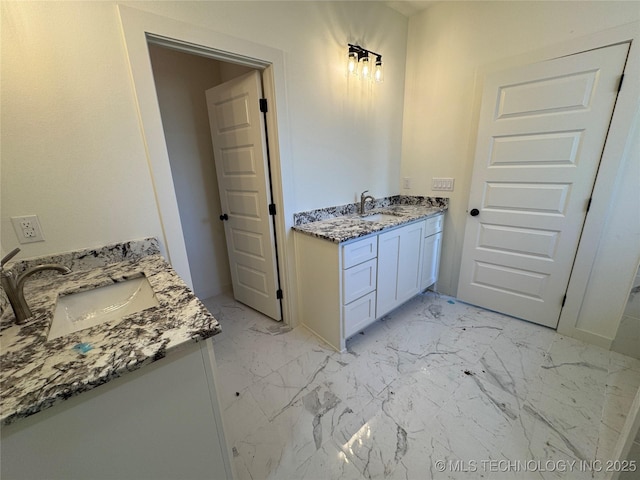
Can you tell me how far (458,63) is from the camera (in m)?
2.25

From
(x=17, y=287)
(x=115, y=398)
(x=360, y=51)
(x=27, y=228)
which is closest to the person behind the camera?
(x=115, y=398)

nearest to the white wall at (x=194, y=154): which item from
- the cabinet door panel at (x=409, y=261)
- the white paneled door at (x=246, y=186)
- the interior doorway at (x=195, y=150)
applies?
the interior doorway at (x=195, y=150)

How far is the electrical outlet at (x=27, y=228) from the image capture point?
3.72ft

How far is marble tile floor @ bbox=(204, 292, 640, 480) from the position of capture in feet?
4.08

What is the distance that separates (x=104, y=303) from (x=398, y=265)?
1.92 m

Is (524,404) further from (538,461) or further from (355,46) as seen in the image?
(355,46)

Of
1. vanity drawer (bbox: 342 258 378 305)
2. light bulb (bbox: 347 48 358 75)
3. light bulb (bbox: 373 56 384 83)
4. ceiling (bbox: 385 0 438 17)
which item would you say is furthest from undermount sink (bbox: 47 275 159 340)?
ceiling (bbox: 385 0 438 17)

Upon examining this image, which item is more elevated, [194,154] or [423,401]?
[194,154]

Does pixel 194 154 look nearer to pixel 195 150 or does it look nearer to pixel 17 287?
pixel 195 150

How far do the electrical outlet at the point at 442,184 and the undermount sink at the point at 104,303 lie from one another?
2.48 m

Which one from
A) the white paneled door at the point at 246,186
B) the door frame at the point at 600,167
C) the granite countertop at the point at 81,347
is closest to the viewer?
the granite countertop at the point at 81,347

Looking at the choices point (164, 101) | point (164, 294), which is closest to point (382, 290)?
point (164, 294)

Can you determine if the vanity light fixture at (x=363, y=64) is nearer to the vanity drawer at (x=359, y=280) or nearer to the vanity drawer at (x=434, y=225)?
the vanity drawer at (x=434, y=225)

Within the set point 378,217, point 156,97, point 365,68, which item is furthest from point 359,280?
point 365,68
